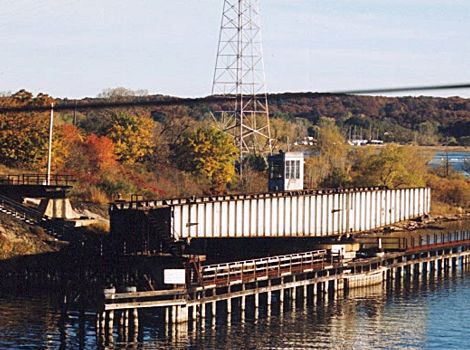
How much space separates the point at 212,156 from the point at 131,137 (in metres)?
8.01

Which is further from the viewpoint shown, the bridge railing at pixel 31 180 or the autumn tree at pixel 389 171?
the autumn tree at pixel 389 171

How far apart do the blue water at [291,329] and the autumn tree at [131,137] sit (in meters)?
50.7

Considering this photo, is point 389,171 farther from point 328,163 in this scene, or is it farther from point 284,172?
point 284,172

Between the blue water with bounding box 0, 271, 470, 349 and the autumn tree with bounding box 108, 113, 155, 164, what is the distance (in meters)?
50.7

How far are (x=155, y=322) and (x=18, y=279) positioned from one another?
1339cm

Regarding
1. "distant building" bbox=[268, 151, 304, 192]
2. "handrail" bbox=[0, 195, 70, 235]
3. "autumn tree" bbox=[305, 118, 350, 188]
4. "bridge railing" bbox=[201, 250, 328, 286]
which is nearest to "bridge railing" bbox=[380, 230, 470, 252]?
"distant building" bbox=[268, 151, 304, 192]

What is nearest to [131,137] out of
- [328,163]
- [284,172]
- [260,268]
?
[328,163]

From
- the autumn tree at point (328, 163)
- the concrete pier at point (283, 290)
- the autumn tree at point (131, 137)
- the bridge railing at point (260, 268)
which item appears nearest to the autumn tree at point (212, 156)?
the autumn tree at point (131, 137)

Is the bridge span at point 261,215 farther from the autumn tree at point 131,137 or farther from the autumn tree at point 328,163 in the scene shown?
the autumn tree at point 328,163

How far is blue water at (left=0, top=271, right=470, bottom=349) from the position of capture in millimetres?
45750

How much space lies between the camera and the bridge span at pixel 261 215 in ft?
197

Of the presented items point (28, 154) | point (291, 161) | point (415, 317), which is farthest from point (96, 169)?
point (415, 317)

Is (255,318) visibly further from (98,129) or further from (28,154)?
(98,129)

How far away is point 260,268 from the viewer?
5597cm
